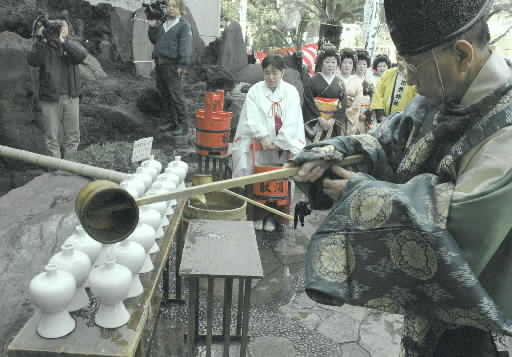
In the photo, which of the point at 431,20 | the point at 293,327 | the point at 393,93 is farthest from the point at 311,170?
the point at 393,93

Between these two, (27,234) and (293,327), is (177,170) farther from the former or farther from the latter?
(293,327)

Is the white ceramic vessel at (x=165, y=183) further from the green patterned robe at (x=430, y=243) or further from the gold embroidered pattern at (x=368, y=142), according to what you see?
the green patterned robe at (x=430, y=243)

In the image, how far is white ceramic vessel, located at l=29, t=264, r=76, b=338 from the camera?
1881 mm

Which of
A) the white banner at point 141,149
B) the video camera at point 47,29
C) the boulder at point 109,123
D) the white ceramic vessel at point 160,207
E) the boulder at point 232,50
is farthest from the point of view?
the boulder at point 232,50

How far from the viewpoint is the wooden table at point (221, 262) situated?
8.82 ft

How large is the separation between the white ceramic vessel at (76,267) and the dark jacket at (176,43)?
6334 millimetres

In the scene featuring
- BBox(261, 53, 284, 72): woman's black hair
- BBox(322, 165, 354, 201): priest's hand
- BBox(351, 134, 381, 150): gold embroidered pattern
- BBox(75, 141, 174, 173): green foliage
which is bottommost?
BBox(75, 141, 174, 173): green foliage

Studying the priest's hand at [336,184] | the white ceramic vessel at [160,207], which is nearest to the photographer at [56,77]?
the white ceramic vessel at [160,207]

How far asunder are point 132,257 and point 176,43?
6.38 meters

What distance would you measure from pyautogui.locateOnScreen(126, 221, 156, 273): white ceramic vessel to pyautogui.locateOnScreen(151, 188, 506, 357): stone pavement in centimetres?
116

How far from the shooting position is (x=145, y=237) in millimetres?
2539

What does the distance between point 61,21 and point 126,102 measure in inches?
132

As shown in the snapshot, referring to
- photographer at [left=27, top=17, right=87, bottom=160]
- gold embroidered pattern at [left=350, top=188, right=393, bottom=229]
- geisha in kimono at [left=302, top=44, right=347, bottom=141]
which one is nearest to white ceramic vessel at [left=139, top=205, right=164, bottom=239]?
gold embroidered pattern at [left=350, top=188, right=393, bottom=229]

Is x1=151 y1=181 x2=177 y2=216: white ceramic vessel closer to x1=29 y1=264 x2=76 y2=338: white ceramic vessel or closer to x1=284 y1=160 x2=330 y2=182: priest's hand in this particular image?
x1=29 y1=264 x2=76 y2=338: white ceramic vessel
